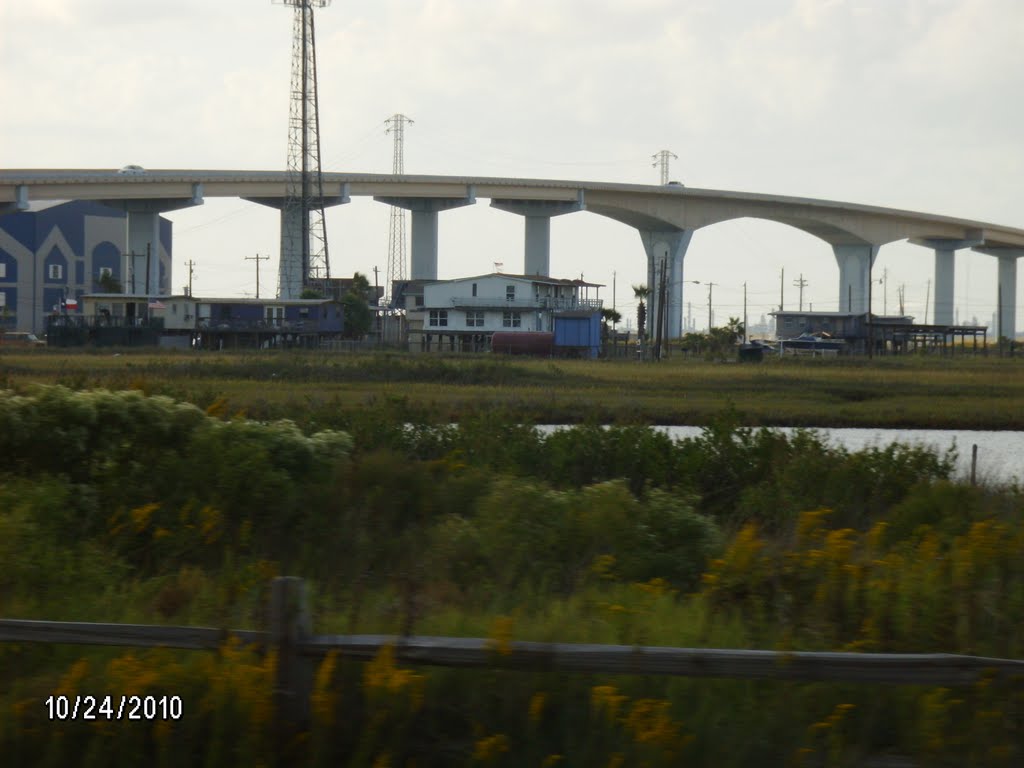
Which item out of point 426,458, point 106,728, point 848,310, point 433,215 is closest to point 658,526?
point 106,728

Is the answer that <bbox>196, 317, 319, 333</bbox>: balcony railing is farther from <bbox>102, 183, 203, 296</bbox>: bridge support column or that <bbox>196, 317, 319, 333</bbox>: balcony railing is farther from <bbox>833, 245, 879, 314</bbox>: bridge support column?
<bbox>833, 245, 879, 314</bbox>: bridge support column

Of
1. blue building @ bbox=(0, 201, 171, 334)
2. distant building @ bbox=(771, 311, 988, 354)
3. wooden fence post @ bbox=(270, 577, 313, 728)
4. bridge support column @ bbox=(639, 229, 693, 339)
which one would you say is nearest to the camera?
wooden fence post @ bbox=(270, 577, 313, 728)

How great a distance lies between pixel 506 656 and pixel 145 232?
95459 millimetres

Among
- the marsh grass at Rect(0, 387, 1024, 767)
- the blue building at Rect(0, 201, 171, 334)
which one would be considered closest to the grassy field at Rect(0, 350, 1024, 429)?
the marsh grass at Rect(0, 387, 1024, 767)

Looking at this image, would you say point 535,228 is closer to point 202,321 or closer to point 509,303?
point 509,303

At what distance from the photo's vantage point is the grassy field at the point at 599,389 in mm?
38625

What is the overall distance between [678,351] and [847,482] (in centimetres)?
9176

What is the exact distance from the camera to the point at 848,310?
396 ft

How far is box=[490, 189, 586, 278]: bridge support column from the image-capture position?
10444cm

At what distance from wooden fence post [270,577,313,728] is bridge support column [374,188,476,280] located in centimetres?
9737

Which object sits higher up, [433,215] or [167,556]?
[433,215]

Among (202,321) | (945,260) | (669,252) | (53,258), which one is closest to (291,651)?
(202,321)

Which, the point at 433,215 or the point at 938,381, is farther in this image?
the point at 433,215

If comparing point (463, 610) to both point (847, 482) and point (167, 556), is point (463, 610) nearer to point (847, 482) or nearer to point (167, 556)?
point (167, 556)
